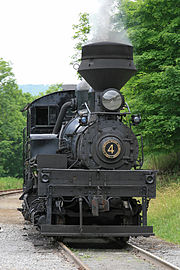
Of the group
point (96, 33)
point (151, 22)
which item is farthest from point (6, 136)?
point (96, 33)

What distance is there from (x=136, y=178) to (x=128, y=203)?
0.59 metres

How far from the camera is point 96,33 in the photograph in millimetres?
9664

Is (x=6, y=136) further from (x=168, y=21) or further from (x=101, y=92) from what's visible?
(x=101, y=92)

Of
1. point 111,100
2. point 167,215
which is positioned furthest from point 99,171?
point 167,215

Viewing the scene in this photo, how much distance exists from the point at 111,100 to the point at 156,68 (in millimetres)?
10439

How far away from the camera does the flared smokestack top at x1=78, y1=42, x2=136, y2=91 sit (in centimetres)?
895

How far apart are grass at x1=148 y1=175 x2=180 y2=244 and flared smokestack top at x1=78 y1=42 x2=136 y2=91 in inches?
131

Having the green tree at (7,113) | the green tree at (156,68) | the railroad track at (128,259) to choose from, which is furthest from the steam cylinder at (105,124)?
the green tree at (7,113)

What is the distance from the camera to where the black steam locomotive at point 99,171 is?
8.47 meters

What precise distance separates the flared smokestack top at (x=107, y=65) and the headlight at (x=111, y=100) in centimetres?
22

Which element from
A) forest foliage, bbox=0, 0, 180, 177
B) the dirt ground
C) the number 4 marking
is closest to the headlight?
the number 4 marking

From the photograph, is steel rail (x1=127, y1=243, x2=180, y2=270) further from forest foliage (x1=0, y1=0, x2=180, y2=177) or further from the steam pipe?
forest foliage (x1=0, y1=0, x2=180, y2=177)

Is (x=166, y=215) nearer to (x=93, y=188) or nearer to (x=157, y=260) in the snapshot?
(x=93, y=188)

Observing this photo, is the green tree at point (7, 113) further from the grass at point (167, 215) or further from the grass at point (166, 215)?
the grass at point (167, 215)
